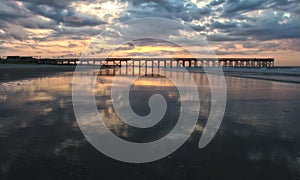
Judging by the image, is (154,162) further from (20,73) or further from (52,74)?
(52,74)

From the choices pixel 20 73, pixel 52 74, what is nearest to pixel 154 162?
pixel 20 73

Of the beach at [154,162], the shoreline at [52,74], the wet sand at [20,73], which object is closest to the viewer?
the beach at [154,162]

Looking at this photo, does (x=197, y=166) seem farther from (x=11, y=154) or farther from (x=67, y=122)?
(x=67, y=122)

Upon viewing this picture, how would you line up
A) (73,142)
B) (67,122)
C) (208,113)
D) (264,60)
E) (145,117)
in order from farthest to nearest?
(264,60) → (208,113) → (145,117) → (67,122) → (73,142)

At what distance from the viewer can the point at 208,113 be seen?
8.97 metres

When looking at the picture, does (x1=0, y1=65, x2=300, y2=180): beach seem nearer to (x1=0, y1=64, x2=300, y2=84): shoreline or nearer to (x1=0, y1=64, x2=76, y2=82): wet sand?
(x1=0, y1=64, x2=300, y2=84): shoreline

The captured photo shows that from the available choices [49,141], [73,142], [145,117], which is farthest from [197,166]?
[145,117]

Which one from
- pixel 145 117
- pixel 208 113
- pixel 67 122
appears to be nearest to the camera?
pixel 67 122

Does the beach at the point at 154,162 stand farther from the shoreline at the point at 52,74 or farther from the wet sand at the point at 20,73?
the wet sand at the point at 20,73

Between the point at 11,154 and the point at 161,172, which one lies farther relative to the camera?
the point at 11,154

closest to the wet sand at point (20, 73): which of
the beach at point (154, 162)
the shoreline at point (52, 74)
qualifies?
the shoreline at point (52, 74)

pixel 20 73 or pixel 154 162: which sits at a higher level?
pixel 20 73

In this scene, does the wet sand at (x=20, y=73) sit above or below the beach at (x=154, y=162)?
above

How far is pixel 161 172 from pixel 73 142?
2283mm
